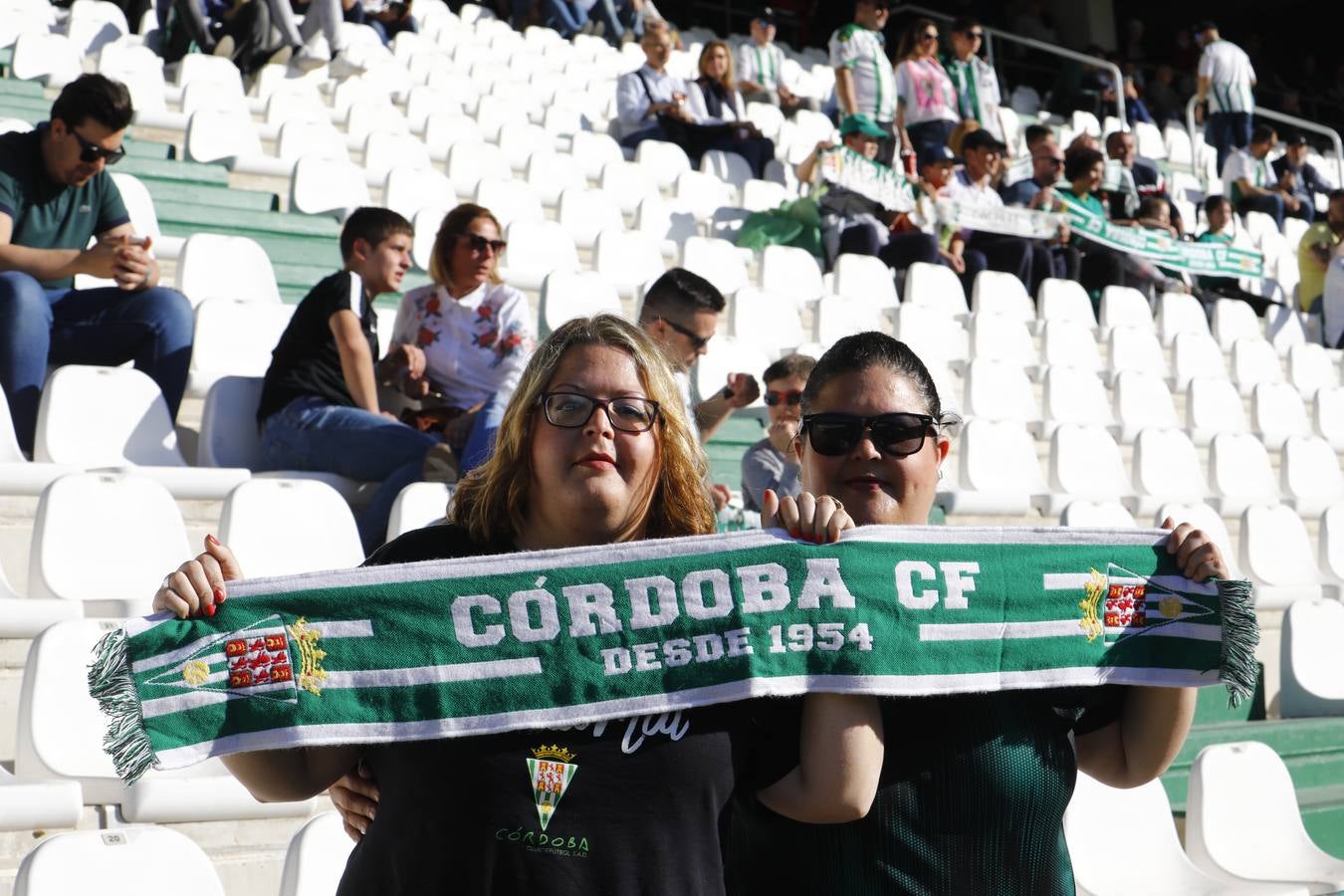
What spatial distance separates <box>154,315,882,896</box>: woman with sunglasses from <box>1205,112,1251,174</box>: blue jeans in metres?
11.8

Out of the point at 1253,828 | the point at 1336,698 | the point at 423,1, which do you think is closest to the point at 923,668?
the point at 1253,828

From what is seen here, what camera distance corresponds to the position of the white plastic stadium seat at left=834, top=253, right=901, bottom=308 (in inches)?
287

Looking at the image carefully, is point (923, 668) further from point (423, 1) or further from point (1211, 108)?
point (1211, 108)

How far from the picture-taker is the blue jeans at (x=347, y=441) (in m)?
3.96

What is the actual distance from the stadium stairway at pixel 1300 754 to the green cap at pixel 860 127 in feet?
14.4

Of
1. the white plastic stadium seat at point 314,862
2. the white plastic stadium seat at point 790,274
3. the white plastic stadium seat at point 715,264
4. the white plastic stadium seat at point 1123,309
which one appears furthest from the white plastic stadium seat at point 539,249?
the white plastic stadium seat at point 314,862

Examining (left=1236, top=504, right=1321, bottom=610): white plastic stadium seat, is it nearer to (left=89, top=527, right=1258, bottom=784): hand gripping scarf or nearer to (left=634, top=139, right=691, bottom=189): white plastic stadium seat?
(left=634, top=139, right=691, bottom=189): white plastic stadium seat

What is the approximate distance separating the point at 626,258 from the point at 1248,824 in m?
4.09

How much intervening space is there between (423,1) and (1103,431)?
7.16 meters

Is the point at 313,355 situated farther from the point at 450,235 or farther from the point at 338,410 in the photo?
the point at 450,235

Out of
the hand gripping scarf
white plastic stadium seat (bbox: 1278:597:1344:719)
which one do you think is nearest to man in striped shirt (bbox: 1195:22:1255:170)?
white plastic stadium seat (bbox: 1278:597:1344:719)

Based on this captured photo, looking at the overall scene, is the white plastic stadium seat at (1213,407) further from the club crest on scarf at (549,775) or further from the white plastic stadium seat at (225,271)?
the club crest on scarf at (549,775)

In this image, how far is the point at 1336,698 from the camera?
4574 mm

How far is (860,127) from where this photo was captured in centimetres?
812
